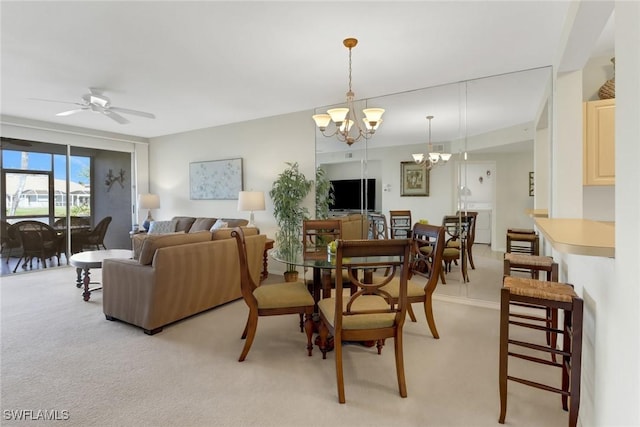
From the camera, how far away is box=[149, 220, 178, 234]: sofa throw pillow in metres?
5.97

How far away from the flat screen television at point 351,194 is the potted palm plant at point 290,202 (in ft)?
1.43

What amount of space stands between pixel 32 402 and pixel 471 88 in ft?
15.6

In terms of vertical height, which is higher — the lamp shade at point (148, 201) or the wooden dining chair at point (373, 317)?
the lamp shade at point (148, 201)

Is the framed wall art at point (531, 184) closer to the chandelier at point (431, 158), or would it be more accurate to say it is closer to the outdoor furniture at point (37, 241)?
the chandelier at point (431, 158)

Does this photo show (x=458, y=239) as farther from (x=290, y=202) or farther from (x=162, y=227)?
(x=162, y=227)

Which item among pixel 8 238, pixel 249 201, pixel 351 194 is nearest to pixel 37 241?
pixel 8 238

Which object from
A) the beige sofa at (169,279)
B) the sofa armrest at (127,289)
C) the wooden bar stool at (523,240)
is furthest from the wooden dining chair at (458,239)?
the sofa armrest at (127,289)

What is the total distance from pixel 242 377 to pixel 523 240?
3.02 m

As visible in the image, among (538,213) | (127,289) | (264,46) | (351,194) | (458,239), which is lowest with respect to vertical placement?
A: (127,289)

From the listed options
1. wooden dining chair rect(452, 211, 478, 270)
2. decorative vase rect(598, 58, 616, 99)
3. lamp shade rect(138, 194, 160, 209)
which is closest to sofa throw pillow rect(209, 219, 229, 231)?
lamp shade rect(138, 194, 160, 209)

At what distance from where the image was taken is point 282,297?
8.28ft

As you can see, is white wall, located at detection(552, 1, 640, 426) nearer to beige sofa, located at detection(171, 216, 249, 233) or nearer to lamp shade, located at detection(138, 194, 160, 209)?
beige sofa, located at detection(171, 216, 249, 233)

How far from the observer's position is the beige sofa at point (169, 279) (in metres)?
2.96

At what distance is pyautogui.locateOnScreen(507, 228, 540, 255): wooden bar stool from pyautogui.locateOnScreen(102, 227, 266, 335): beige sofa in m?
3.06
